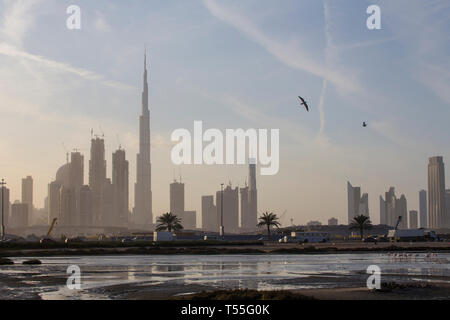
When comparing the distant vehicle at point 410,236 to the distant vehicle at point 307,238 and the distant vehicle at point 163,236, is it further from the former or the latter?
the distant vehicle at point 163,236

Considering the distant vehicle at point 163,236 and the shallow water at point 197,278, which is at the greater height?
the shallow water at point 197,278

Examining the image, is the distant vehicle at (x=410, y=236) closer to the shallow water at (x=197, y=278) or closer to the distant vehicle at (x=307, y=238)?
the distant vehicle at (x=307, y=238)

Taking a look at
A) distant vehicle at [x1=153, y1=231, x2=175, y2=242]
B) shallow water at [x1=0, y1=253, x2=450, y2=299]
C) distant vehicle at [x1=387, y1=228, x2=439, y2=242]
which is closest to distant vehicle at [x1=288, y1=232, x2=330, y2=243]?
distant vehicle at [x1=387, y1=228, x2=439, y2=242]

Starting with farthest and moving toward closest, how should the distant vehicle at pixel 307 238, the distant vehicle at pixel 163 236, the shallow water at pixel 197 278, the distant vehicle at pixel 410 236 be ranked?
1. the distant vehicle at pixel 410 236
2. the distant vehicle at pixel 307 238
3. the distant vehicle at pixel 163 236
4. the shallow water at pixel 197 278

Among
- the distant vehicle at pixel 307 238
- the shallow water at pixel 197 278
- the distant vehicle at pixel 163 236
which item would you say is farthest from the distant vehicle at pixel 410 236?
the shallow water at pixel 197 278

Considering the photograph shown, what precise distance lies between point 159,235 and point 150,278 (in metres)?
99.6

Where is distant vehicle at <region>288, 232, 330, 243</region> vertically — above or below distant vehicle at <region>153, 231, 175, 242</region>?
below

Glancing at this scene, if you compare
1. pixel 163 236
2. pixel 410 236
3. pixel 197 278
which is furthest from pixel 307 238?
pixel 197 278

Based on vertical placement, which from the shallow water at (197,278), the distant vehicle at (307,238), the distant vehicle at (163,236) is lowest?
the distant vehicle at (307,238)

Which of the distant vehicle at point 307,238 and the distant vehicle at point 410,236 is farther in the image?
the distant vehicle at point 410,236

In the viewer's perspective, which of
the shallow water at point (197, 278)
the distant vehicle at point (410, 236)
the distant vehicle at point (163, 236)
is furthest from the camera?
the distant vehicle at point (410, 236)

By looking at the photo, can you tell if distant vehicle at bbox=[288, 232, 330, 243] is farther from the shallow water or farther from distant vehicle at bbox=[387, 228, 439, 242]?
the shallow water
